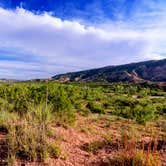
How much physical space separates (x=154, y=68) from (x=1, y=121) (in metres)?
123

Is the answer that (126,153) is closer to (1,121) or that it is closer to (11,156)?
(11,156)

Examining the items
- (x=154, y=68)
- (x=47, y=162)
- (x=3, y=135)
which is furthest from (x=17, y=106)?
(x=154, y=68)

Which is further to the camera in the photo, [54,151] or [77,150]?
[77,150]

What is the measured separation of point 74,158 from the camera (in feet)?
19.5

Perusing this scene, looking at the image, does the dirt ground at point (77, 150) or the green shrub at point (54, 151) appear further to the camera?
the green shrub at point (54, 151)

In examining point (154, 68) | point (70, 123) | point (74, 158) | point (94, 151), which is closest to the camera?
point (74, 158)

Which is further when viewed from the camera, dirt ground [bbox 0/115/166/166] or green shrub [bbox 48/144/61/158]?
green shrub [bbox 48/144/61/158]

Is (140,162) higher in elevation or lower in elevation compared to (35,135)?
lower

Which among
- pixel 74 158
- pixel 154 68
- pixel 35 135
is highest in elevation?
pixel 154 68

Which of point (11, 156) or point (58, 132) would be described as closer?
point (11, 156)

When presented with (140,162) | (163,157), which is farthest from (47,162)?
(163,157)

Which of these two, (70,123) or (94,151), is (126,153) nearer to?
(94,151)

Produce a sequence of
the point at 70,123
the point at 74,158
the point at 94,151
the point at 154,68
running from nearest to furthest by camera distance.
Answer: the point at 74,158, the point at 94,151, the point at 70,123, the point at 154,68

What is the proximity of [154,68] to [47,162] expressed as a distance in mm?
124466
